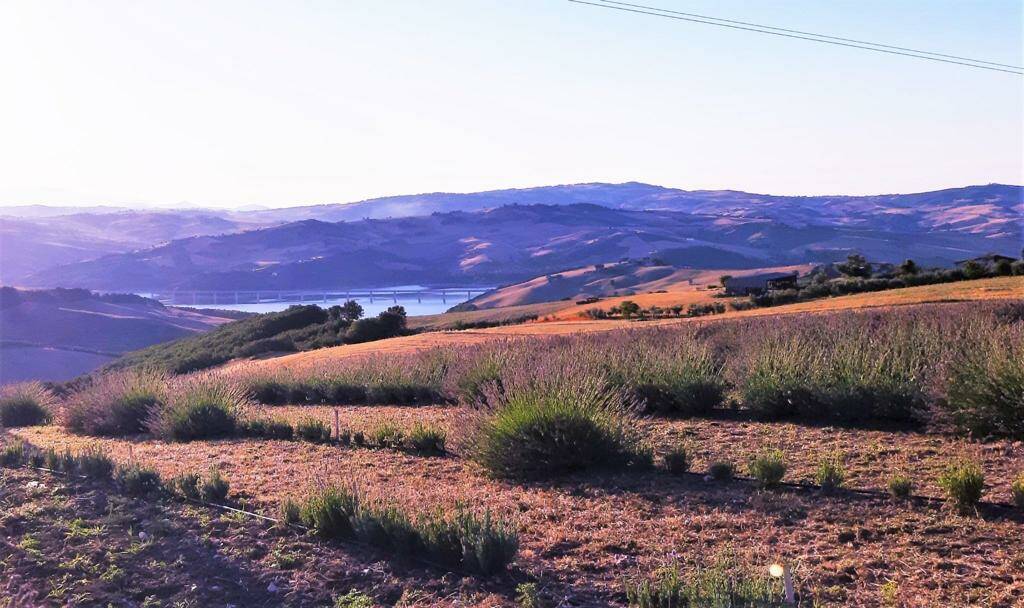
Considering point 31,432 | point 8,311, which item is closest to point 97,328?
point 8,311

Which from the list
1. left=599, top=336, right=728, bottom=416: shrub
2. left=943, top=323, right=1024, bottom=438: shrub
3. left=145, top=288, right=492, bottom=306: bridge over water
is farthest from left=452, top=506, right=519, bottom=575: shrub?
left=145, top=288, right=492, bottom=306: bridge over water

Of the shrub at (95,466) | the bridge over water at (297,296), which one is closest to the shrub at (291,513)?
the shrub at (95,466)

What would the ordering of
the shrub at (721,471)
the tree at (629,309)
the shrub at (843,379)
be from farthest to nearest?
the tree at (629,309) < the shrub at (843,379) < the shrub at (721,471)

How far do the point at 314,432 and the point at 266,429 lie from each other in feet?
4.68

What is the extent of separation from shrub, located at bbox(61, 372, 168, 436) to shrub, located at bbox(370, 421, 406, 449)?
5878 millimetres

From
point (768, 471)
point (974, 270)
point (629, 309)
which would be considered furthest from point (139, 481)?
point (629, 309)

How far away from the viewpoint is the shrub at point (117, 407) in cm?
1727

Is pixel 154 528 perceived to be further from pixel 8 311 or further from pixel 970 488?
pixel 8 311

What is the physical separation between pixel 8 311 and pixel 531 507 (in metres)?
89.3

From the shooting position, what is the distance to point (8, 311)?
3354 inches

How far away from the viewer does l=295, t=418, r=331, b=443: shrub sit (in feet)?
43.4

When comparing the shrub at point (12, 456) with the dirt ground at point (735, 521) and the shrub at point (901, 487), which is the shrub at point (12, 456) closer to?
the dirt ground at point (735, 521)

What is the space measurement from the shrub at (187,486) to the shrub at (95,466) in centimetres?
153

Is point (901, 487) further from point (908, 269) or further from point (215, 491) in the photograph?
point (908, 269)
